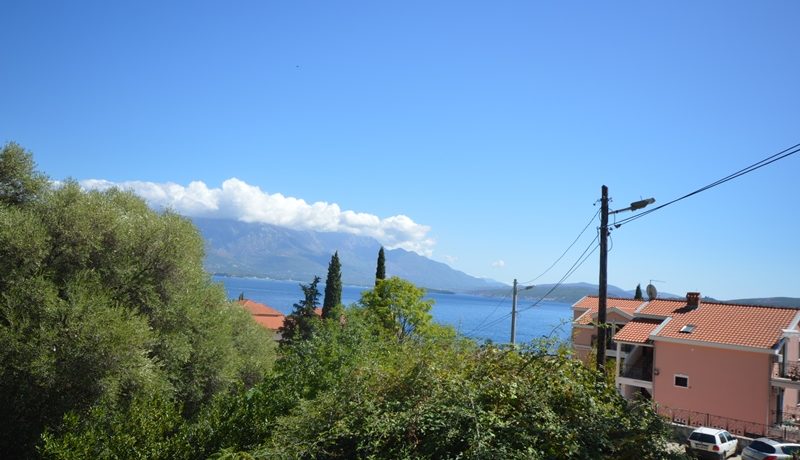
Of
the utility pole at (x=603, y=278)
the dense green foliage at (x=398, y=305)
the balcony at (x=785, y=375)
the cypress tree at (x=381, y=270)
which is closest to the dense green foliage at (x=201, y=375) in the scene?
the utility pole at (x=603, y=278)

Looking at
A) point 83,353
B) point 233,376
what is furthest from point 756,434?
point 83,353

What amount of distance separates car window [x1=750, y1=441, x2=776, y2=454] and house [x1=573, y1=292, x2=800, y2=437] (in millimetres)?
6658

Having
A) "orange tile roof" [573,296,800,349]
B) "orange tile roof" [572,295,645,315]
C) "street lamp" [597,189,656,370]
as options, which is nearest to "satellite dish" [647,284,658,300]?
"orange tile roof" [573,296,800,349]

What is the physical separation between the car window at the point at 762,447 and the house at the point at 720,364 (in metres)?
6.66

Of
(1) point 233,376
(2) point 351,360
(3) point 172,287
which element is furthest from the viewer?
(1) point 233,376

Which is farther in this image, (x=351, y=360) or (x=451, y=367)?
(x=351, y=360)

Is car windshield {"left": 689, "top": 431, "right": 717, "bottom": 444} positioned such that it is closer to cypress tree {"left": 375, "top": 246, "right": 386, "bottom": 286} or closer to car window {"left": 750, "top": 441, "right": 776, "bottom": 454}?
car window {"left": 750, "top": 441, "right": 776, "bottom": 454}

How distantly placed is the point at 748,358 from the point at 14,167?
31901mm

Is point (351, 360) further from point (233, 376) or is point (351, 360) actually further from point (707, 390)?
point (707, 390)

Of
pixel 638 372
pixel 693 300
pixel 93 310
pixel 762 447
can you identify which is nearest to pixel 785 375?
pixel 693 300

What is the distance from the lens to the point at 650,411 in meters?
6.09

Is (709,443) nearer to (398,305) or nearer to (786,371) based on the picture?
(786,371)

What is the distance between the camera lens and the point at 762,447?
17953mm

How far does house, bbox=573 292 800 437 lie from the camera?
26891mm
